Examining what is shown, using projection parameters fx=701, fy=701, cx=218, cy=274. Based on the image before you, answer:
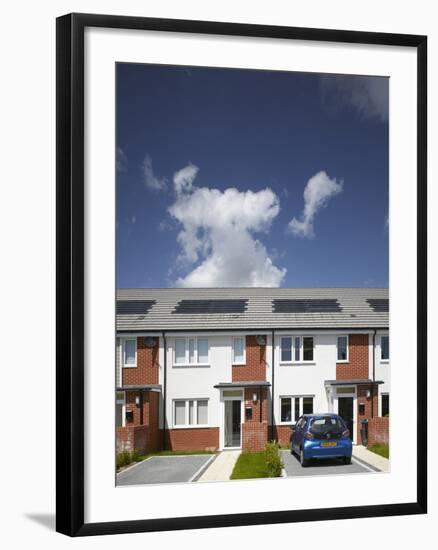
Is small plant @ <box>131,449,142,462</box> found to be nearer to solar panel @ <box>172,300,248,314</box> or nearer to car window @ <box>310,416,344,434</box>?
solar panel @ <box>172,300,248,314</box>

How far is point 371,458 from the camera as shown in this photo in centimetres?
Result: 581

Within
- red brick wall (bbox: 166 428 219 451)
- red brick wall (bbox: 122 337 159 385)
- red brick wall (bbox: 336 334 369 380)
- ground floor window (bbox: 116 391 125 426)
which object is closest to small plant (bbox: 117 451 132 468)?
ground floor window (bbox: 116 391 125 426)

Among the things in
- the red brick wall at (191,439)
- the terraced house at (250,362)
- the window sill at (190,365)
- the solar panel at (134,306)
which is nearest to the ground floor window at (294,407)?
the terraced house at (250,362)

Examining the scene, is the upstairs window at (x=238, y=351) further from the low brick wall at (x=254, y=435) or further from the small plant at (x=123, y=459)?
the small plant at (x=123, y=459)

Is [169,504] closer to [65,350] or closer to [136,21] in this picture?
[65,350]

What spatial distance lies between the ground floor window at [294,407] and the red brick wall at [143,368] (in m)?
1.24

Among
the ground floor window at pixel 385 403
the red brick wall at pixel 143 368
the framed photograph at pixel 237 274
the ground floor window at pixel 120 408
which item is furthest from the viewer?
the red brick wall at pixel 143 368

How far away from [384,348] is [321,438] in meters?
1.00

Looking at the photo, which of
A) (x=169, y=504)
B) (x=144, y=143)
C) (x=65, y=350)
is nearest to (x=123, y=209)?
(x=144, y=143)

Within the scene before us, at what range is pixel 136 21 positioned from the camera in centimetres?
504

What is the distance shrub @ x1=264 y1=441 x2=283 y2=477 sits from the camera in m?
5.84

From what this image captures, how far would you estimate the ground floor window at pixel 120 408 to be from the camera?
5.36 meters

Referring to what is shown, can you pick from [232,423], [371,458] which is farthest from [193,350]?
[371,458]
